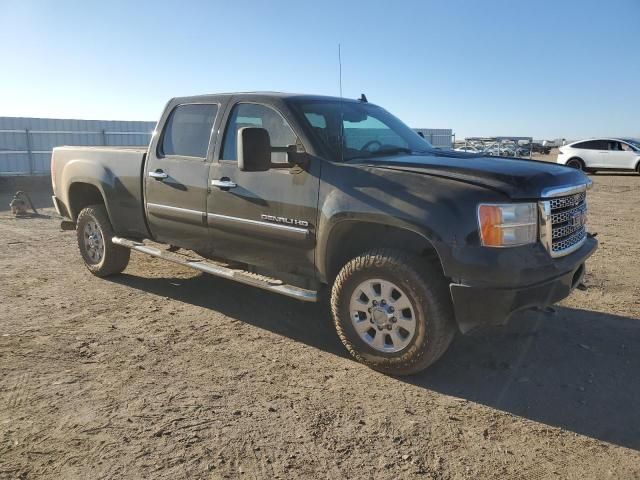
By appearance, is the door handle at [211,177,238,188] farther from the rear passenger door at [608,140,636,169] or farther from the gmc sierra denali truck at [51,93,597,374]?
the rear passenger door at [608,140,636,169]

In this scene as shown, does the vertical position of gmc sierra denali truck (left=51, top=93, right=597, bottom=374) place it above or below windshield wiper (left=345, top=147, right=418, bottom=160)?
below

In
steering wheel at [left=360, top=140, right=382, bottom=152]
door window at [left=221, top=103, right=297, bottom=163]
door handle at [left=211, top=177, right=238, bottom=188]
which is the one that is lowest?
door handle at [left=211, top=177, right=238, bottom=188]

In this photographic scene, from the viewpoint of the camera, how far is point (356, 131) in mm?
4551

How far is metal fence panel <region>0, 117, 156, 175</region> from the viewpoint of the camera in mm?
18062

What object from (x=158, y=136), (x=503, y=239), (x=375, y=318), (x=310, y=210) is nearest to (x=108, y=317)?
(x=158, y=136)

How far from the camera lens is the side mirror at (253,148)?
3.82m

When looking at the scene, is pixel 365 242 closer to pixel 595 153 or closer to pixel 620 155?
pixel 595 153

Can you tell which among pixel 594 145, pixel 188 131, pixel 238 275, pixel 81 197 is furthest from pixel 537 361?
pixel 594 145

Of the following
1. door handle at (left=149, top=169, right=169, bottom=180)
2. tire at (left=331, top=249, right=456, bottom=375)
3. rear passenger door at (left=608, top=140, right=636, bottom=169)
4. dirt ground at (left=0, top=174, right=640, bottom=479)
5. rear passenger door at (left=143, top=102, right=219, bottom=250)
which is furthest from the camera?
rear passenger door at (left=608, top=140, right=636, bottom=169)

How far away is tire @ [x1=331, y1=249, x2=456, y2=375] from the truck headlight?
0.46 m

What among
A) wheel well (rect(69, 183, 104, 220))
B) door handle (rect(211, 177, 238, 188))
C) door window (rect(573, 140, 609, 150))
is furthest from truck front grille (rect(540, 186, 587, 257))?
door window (rect(573, 140, 609, 150))

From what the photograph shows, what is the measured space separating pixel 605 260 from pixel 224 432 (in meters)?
5.68

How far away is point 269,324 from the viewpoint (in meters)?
4.84

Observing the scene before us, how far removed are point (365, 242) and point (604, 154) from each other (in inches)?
827
